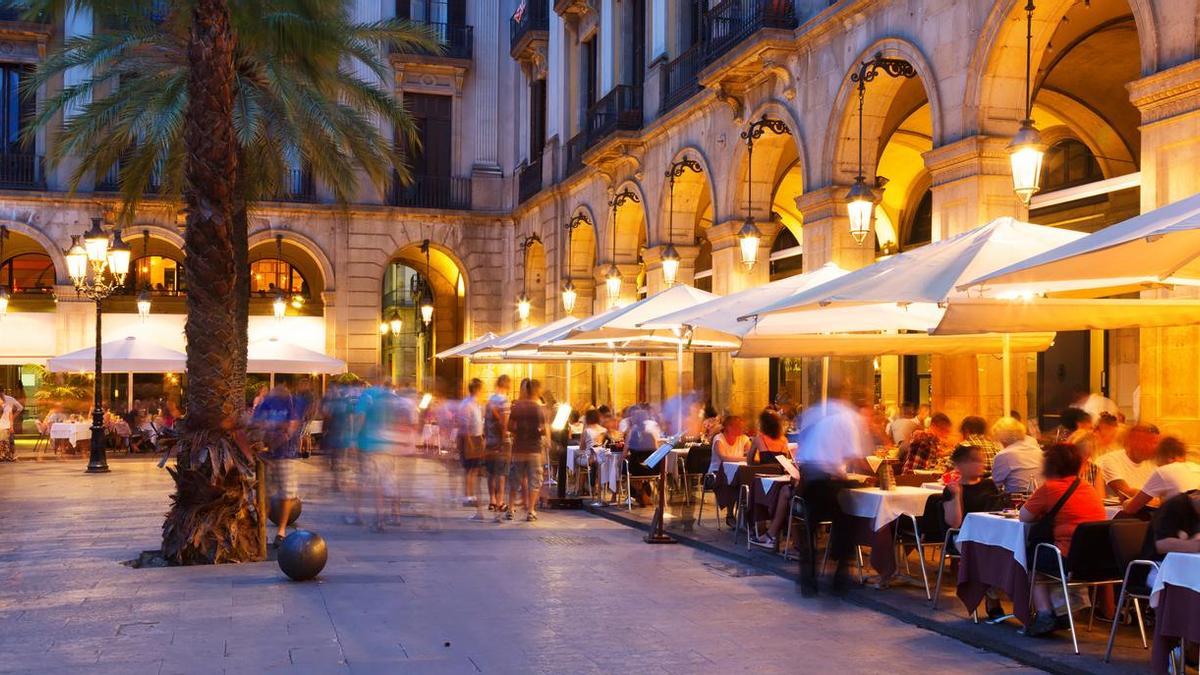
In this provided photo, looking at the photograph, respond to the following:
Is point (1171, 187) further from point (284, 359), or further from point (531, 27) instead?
point (531, 27)

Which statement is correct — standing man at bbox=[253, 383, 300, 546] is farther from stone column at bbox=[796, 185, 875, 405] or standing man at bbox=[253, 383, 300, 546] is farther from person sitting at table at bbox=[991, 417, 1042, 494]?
stone column at bbox=[796, 185, 875, 405]

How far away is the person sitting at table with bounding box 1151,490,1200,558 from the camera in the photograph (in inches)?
265

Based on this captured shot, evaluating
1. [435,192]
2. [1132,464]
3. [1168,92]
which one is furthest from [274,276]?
[1132,464]

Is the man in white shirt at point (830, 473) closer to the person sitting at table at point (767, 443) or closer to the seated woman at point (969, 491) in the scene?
the seated woman at point (969, 491)

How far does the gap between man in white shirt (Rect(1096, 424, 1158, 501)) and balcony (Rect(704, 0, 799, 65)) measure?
9.94 m

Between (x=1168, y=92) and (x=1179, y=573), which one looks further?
(x=1168, y=92)

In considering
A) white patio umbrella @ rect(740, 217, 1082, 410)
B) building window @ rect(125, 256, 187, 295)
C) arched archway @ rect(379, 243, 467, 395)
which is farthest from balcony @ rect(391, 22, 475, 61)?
white patio umbrella @ rect(740, 217, 1082, 410)

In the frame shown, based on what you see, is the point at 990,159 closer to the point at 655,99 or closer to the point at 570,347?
the point at 570,347

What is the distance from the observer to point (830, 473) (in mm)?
9703

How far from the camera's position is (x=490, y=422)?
15453 mm

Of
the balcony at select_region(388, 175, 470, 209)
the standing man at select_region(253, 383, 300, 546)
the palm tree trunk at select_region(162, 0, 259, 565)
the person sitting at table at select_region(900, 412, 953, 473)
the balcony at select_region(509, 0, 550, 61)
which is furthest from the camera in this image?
the balcony at select_region(388, 175, 470, 209)

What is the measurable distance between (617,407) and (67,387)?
14.0m

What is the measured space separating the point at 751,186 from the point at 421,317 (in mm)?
20066

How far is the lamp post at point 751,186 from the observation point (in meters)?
17.6
